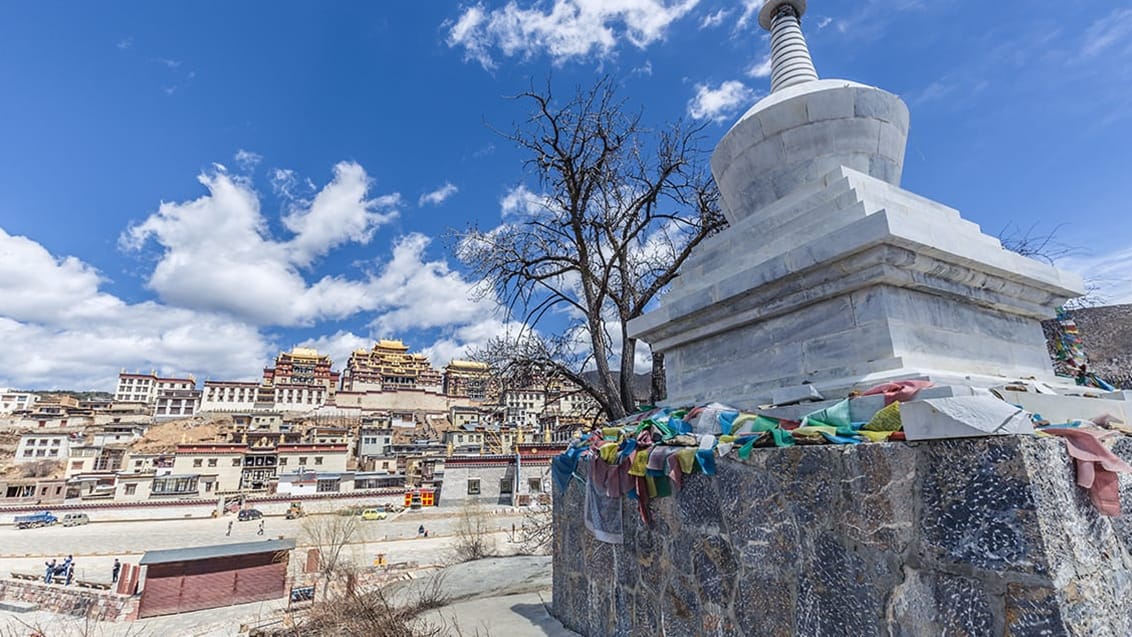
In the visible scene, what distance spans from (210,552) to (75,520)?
1192 inches

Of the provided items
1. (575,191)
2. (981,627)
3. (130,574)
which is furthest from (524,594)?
(130,574)

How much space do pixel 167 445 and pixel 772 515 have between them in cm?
8113

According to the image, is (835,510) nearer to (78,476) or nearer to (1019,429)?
(1019,429)

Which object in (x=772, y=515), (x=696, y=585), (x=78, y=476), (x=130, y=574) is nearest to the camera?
(x=772, y=515)

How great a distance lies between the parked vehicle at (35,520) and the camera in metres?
38.0

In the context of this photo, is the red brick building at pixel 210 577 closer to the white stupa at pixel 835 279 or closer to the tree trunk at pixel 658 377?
the tree trunk at pixel 658 377

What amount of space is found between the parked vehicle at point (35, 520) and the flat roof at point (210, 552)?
29.0 m

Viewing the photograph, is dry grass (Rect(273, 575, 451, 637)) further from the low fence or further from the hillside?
the low fence

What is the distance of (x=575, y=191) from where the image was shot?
1056cm

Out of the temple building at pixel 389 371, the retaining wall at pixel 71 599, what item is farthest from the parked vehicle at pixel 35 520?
the temple building at pixel 389 371

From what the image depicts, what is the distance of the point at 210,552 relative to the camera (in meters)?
20.2

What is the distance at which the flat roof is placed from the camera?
19453mm

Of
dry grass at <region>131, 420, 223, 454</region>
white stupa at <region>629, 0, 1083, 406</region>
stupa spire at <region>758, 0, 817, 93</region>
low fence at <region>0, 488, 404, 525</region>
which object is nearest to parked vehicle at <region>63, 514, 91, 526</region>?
low fence at <region>0, 488, 404, 525</region>

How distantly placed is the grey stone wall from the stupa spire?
437cm
